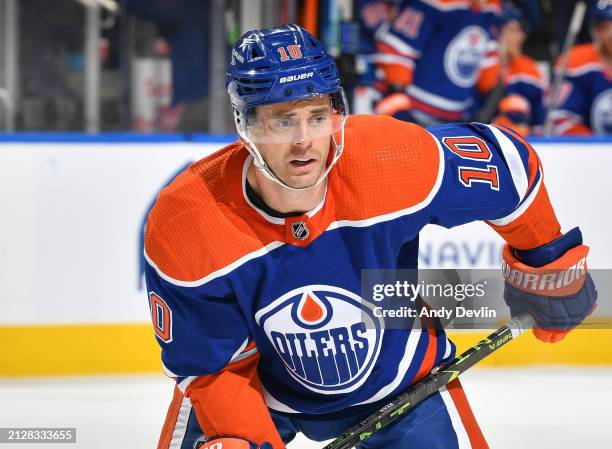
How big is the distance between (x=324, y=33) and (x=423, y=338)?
2596 mm

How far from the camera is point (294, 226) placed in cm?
170

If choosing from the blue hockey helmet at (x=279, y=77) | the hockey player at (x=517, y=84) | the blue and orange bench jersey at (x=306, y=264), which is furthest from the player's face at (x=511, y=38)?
the blue hockey helmet at (x=279, y=77)

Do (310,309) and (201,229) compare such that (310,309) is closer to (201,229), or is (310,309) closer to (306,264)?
(306,264)

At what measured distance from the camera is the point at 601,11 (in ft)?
13.4

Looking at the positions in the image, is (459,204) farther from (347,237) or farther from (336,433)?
(336,433)

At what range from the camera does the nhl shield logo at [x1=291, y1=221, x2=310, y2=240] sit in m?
1.70

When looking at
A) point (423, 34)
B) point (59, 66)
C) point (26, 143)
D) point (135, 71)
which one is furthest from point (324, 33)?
point (26, 143)

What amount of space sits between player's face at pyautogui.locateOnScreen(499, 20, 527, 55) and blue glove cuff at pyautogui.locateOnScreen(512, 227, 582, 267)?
2679 mm

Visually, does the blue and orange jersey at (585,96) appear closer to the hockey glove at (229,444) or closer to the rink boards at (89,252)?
the rink boards at (89,252)

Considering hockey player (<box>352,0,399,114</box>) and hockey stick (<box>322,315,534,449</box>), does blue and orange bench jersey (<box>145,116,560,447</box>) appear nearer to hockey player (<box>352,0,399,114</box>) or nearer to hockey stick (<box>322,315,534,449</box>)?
hockey stick (<box>322,315,534,449</box>)

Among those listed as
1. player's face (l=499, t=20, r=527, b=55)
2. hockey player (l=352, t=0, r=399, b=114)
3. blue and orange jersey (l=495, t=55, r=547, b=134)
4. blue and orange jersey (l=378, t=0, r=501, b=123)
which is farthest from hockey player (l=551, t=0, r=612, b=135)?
hockey player (l=352, t=0, r=399, b=114)

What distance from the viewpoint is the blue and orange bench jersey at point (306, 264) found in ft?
5.58

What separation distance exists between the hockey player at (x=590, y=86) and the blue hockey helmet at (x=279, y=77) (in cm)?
272

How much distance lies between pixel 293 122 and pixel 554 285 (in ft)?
2.12
